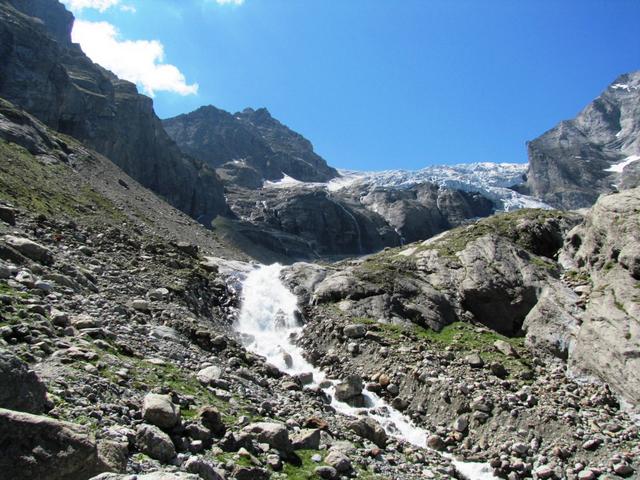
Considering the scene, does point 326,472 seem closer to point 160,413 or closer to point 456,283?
point 160,413

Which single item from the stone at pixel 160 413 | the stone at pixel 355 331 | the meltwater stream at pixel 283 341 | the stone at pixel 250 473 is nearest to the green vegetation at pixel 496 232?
the meltwater stream at pixel 283 341

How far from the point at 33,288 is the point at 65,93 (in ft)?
475

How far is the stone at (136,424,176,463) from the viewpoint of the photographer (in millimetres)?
9539

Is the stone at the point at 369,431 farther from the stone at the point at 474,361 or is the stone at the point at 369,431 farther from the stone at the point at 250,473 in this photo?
the stone at the point at 474,361

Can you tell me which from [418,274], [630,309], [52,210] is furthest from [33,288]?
[418,274]

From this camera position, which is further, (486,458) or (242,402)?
(486,458)

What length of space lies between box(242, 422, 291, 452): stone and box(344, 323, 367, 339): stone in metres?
17.9

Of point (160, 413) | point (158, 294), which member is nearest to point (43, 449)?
point (160, 413)

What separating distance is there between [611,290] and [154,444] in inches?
1076

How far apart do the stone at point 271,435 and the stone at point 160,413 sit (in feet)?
6.44

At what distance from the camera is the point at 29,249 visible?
20766 millimetres

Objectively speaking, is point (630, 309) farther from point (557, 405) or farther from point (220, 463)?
point (220, 463)

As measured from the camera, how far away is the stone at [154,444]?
954cm

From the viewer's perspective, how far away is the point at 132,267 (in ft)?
100
